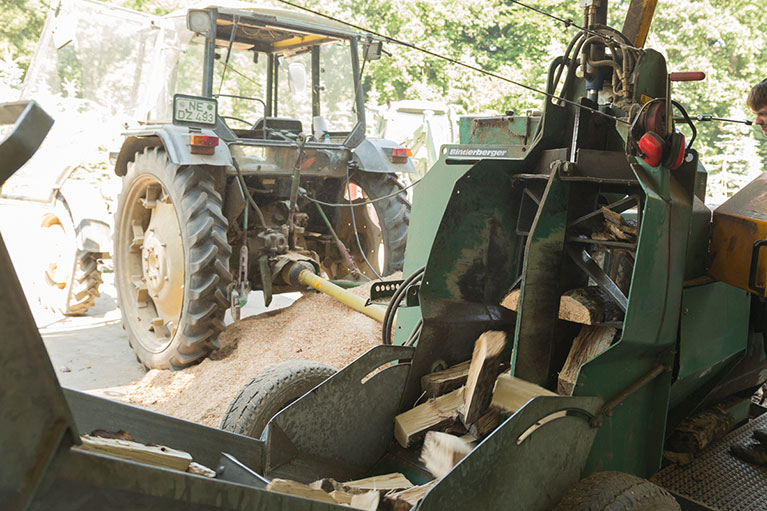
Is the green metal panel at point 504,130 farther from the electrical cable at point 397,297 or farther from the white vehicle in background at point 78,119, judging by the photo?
the white vehicle in background at point 78,119

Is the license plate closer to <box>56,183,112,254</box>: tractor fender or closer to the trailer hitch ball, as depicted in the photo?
the trailer hitch ball

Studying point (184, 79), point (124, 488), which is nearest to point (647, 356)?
point (124, 488)

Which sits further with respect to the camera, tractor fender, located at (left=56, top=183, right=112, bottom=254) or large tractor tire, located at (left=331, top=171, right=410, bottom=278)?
tractor fender, located at (left=56, top=183, right=112, bottom=254)

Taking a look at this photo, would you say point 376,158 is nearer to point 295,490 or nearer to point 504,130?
point 504,130

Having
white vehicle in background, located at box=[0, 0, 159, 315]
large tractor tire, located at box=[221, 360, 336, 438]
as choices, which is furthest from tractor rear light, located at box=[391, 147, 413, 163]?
large tractor tire, located at box=[221, 360, 336, 438]

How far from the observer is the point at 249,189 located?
570 centimetres

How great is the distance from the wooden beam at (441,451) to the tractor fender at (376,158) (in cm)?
365

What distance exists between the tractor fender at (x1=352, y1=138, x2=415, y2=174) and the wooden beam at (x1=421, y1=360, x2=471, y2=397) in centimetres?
330

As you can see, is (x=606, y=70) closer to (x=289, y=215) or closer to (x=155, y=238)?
(x=289, y=215)

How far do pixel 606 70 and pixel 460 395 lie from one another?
55.6 inches

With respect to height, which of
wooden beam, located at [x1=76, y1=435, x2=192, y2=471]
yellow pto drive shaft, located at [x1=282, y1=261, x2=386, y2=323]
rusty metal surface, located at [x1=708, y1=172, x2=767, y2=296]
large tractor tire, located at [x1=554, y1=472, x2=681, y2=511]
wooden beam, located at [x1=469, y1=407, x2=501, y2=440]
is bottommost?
yellow pto drive shaft, located at [x1=282, y1=261, x2=386, y2=323]

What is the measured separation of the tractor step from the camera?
9.25 feet

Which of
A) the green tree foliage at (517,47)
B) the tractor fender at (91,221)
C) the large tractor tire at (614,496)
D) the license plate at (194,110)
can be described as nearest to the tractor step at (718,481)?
the large tractor tire at (614,496)

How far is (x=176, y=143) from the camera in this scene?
16.2ft
